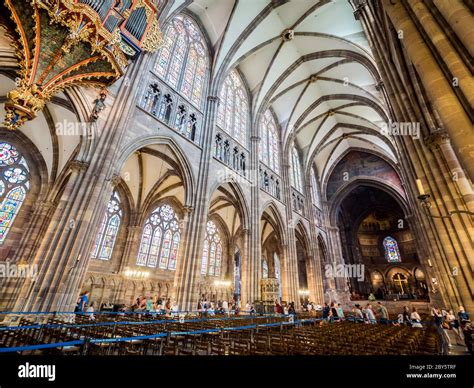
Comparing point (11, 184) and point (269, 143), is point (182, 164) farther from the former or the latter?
point (269, 143)

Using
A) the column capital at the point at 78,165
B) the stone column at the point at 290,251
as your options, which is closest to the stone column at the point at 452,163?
the column capital at the point at 78,165

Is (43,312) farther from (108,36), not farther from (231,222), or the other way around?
(231,222)

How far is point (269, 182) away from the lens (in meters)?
16.3

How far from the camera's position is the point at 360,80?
16.8 meters

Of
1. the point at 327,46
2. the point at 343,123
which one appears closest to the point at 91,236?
the point at 327,46

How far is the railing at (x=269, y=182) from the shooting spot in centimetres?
1564

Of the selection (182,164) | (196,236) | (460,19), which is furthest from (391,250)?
(460,19)

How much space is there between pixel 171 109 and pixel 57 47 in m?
5.23

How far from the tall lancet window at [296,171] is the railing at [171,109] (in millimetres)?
Answer: 11936

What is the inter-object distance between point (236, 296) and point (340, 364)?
1898 cm

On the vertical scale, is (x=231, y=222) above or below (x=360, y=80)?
below

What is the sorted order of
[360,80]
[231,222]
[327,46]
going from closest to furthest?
[327,46] < [360,80] < [231,222]

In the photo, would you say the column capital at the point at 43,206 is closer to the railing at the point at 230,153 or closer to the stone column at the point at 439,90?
the railing at the point at 230,153

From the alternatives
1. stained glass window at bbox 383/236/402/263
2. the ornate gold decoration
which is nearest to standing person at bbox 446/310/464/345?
the ornate gold decoration
